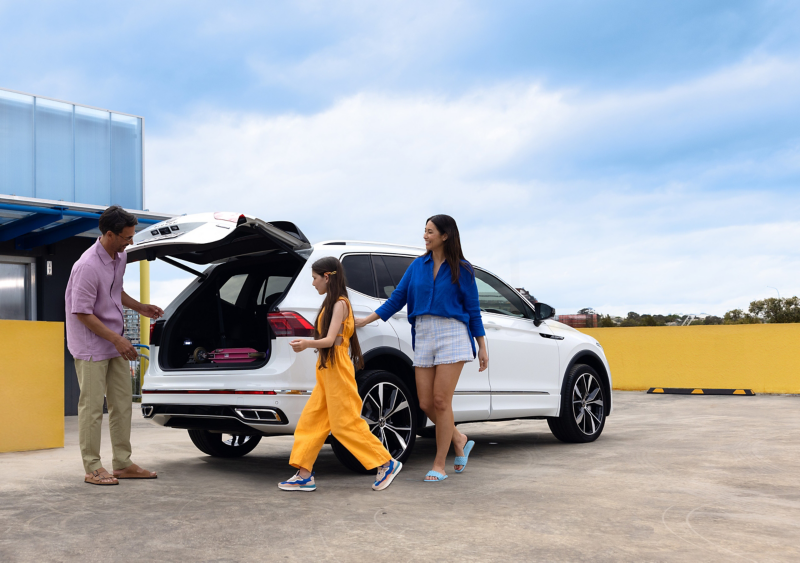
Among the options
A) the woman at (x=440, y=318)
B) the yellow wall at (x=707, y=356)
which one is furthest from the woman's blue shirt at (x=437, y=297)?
the yellow wall at (x=707, y=356)

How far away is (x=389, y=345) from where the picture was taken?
5.98 metres

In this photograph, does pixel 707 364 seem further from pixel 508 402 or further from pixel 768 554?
pixel 768 554

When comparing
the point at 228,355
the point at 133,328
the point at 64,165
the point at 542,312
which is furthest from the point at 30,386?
the point at 133,328

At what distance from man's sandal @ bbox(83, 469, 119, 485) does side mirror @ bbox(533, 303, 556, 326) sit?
3.97 m

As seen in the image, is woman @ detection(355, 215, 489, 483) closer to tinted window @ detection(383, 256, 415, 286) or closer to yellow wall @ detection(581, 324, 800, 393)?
tinted window @ detection(383, 256, 415, 286)

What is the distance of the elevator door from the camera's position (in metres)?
12.2

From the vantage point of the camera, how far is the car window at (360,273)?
19.8ft

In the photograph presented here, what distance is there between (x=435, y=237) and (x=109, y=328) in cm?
239

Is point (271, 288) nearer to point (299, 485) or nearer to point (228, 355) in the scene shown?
point (228, 355)

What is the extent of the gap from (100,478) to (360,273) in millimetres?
2381

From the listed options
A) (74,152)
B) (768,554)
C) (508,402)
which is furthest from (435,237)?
(74,152)

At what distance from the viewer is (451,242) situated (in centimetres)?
563

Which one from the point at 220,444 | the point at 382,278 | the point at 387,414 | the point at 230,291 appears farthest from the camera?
the point at 220,444

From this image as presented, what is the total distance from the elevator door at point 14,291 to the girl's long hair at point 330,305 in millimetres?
8693
